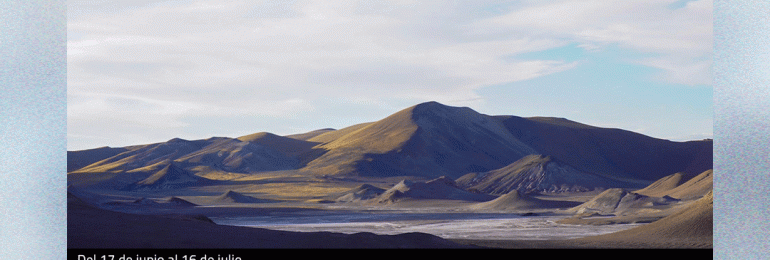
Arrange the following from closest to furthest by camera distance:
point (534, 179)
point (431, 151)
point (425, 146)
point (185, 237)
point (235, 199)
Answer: point (185, 237), point (235, 199), point (534, 179), point (431, 151), point (425, 146)

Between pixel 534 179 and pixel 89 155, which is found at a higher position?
pixel 89 155

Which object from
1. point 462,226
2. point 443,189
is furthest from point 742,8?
point 443,189

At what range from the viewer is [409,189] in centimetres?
5338

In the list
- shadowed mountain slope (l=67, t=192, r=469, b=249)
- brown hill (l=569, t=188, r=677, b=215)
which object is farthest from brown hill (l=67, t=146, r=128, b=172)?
shadowed mountain slope (l=67, t=192, r=469, b=249)

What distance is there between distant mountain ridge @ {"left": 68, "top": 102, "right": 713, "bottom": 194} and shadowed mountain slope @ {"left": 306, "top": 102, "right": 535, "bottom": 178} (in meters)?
0.15

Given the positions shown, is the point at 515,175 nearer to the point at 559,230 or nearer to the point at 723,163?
the point at 559,230

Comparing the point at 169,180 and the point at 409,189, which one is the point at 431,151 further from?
the point at 409,189

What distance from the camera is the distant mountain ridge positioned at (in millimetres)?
96188

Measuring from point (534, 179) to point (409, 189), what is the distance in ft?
62.1

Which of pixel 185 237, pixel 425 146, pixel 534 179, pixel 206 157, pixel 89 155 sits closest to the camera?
pixel 185 237

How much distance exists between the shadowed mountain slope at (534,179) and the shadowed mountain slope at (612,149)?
42.2 metres

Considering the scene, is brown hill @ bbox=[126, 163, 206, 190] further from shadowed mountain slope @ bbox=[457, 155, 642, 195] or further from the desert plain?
shadowed mountain slope @ bbox=[457, 155, 642, 195]

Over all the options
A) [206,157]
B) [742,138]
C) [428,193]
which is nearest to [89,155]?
[206,157]

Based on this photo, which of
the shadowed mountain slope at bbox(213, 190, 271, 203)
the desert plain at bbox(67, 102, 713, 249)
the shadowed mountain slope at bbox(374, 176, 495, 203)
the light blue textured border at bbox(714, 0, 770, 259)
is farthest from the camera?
the shadowed mountain slope at bbox(213, 190, 271, 203)
